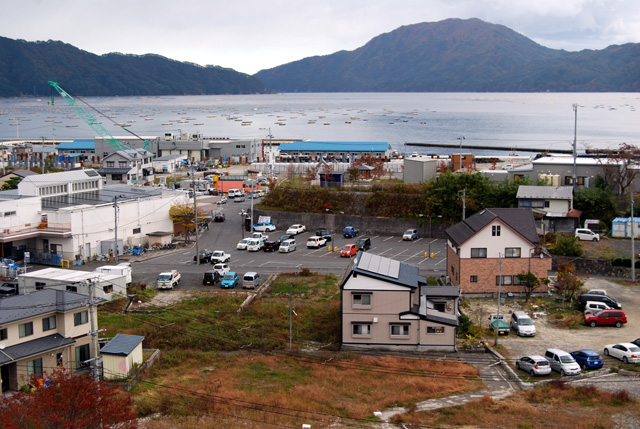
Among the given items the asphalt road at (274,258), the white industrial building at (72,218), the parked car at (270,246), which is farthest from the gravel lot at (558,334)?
the white industrial building at (72,218)

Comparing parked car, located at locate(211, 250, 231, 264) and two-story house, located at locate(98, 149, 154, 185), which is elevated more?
two-story house, located at locate(98, 149, 154, 185)

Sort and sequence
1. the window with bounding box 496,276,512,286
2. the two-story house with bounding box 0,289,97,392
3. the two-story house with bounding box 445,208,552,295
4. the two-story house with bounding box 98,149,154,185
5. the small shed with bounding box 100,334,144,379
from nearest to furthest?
1. the two-story house with bounding box 0,289,97,392
2. the small shed with bounding box 100,334,144,379
3. the two-story house with bounding box 445,208,552,295
4. the window with bounding box 496,276,512,286
5. the two-story house with bounding box 98,149,154,185

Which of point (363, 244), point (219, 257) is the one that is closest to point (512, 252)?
→ point (363, 244)

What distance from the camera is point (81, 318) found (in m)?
13.7

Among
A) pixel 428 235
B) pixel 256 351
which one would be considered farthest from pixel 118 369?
pixel 428 235

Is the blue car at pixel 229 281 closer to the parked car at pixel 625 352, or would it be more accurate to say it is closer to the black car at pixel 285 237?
the black car at pixel 285 237

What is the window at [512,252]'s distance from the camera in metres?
19.1

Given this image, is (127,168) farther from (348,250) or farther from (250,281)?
(250,281)

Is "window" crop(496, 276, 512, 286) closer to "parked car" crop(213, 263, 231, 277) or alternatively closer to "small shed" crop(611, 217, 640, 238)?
"small shed" crop(611, 217, 640, 238)

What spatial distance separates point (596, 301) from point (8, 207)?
20.3m

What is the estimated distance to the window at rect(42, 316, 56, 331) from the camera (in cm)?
1315

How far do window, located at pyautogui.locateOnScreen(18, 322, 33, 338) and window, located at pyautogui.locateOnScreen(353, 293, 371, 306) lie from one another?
713cm

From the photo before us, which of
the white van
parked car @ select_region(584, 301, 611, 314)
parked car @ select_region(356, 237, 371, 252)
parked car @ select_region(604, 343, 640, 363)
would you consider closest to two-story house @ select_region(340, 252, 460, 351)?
parked car @ select_region(604, 343, 640, 363)

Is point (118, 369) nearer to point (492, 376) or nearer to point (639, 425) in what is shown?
point (492, 376)
